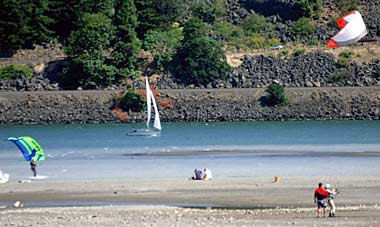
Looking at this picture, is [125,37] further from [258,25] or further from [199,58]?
[258,25]

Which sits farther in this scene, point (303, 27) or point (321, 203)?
point (303, 27)

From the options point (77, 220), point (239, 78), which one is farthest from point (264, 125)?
point (77, 220)

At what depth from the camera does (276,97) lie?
107562mm

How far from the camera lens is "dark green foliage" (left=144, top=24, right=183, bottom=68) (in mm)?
115938

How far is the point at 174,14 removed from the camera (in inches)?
4983

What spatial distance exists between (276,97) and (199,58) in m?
8.52

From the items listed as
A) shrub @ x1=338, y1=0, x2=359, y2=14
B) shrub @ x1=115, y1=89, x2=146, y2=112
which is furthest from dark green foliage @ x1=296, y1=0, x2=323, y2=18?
shrub @ x1=115, y1=89, x2=146, y2=112

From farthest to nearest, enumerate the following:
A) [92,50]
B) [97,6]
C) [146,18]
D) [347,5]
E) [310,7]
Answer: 1. [347,5]
2. [310,7]
3. [146,18]
4. [97,6]
5. [92,50]

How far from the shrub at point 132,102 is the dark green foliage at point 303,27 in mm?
18630

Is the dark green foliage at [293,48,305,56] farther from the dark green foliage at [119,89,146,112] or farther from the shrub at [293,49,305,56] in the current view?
the dark green foliage at [119,89,146,112]

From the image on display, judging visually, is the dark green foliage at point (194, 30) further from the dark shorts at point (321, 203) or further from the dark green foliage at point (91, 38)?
the dark shorts at point (321, 203)

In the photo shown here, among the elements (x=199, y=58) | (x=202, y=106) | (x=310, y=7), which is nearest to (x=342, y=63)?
(x=310, y=7)

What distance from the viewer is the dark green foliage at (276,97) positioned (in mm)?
107312

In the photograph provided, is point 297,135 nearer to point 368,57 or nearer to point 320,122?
point 320,122
